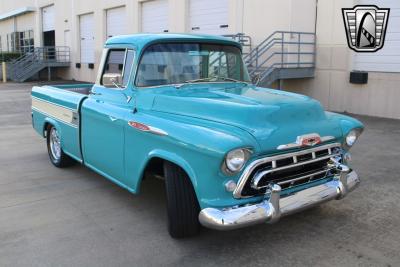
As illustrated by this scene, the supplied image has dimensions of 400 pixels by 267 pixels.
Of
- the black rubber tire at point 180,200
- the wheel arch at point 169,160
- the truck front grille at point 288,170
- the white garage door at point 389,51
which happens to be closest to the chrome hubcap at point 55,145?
the wheel arch at point 169,160

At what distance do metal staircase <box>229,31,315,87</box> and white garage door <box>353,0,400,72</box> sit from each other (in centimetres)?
162

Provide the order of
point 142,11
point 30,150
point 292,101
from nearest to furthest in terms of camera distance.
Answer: point 292,101
point 30,150
point 142,11

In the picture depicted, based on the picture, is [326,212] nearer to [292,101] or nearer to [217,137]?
[292,101]

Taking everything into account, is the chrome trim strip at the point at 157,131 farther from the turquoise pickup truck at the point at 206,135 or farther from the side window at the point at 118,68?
A: the side window at the point at 118,68

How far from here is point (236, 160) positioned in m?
3.41

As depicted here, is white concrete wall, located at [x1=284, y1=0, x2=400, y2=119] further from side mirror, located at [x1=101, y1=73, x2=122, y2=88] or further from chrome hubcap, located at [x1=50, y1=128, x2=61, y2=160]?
side mirror, located at [x1=101, y1=73, x2=122, y2=88]

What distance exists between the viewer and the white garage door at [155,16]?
18125mm

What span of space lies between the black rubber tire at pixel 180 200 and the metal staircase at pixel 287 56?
28.0 feet

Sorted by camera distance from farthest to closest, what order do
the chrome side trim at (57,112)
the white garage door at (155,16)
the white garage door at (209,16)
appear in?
the white garage door at (155,16)
the white garage door at (209,16)
the chrome side trim at (57,112)

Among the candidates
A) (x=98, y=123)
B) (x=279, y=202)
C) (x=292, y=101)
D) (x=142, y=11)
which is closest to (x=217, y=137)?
(x=279, y=202)

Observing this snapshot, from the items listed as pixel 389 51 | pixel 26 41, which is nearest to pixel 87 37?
pixel 26 41

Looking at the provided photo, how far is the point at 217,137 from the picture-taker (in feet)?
11.3

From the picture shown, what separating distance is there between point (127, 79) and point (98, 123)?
25.3 inches

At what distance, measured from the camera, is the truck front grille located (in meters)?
3.49
